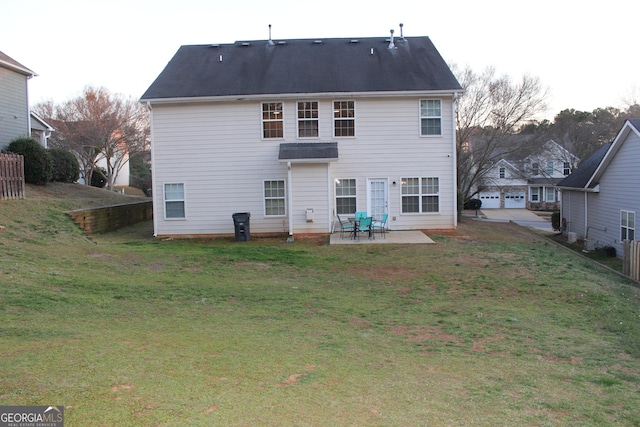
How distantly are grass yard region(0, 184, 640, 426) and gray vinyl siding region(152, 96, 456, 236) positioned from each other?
217 inches

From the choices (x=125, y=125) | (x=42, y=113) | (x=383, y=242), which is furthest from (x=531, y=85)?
(x=42, y=113)

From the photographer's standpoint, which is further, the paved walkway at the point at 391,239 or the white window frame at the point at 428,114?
the white window frame at the point at 428,114

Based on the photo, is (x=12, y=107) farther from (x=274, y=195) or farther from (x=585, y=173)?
(x=585, y=173)

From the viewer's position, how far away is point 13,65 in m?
23.7

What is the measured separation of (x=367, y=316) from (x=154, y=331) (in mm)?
3414

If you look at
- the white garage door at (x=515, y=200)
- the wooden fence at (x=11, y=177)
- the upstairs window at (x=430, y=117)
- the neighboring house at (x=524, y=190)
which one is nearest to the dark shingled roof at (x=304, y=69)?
the upstairs window at (x=430, y=117)

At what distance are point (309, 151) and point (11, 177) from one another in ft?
32.7

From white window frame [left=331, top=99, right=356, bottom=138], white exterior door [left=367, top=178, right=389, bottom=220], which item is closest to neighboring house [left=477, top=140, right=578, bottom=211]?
white exterior door [left=367, top=178, right=389, bottom=220]

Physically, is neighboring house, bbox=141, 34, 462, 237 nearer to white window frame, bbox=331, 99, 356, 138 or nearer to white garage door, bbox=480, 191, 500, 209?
white window frame, bbox=331, 99, 356, 138

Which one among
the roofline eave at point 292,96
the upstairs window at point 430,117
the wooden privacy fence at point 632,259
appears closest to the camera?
the wooden privacy fence at point 632,259

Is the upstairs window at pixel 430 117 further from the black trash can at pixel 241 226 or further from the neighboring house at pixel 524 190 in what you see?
the neighboring house at pixel 524 190

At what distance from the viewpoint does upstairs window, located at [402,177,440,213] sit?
64.9 feet

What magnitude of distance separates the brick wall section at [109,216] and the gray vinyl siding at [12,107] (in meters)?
5.93

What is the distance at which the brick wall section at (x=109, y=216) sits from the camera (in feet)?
59.0
